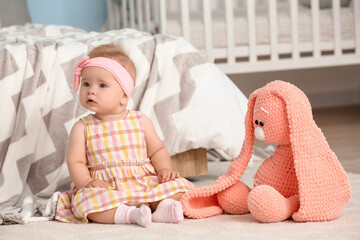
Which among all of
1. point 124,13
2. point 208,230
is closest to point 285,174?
point 208,230

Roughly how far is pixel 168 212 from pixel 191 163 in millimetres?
503

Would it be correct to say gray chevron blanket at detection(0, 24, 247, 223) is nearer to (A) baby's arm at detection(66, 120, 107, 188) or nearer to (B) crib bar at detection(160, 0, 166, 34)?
(A) baby's arm at detection(66, 120, 107, 188)

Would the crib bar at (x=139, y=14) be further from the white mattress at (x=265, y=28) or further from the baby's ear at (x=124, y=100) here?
the baby's ear at (x=124, y=100)

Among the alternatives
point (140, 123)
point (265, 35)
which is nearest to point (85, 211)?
point (140, 123)

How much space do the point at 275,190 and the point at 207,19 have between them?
179cm

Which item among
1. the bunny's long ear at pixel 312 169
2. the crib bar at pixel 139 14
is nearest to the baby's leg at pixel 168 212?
the bunny's long ear at pixel 312 169

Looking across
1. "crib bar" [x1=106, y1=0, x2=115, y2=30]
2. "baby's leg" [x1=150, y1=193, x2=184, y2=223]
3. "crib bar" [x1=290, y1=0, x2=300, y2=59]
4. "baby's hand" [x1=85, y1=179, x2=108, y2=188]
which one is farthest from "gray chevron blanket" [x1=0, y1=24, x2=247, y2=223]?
"crib bar" [x1=106, y1=0, x2=115, y2=30]

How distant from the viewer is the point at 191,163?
1788 mm

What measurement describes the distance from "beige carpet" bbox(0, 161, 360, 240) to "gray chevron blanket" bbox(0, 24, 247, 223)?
0.18 meters

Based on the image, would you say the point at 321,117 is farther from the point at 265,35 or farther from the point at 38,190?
the point at 38,190

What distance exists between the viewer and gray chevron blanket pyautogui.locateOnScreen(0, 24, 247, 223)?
1590 mm

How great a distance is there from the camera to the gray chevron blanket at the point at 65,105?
159cm

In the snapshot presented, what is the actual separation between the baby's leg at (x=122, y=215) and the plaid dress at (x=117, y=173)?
0.01m

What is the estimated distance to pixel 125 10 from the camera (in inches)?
143
